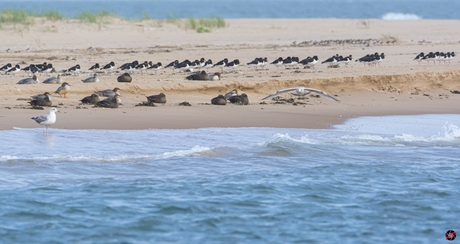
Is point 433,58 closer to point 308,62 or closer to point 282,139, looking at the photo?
point 308,62

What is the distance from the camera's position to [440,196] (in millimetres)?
8453

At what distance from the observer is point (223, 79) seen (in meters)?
18.2

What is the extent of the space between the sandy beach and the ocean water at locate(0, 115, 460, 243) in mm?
1477

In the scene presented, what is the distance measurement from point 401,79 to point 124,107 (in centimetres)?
954

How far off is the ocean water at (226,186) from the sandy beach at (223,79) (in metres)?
1.48

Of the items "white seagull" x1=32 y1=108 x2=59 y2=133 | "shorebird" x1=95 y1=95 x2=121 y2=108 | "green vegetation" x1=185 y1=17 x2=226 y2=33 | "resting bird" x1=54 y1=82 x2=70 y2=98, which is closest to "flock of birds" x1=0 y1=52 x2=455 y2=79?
"resting bird" x1=54 y1=82 x2=70 y2=98

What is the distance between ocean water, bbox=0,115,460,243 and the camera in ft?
22.4

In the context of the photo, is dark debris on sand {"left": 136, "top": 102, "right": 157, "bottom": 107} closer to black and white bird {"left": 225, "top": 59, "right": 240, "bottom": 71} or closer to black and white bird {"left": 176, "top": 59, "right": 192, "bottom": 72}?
black and white bird {"left": 176, "top": 59, "right": 192, "bottom": 72}

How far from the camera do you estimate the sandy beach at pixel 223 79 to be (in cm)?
1328

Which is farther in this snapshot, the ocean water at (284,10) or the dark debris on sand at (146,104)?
the ocean water at (284,10)

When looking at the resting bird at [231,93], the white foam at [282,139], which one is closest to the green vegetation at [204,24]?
the resting bird at [231,93]

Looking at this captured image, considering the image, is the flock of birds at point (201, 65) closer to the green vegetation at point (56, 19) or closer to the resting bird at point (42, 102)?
the resting bird at point (42, 102)

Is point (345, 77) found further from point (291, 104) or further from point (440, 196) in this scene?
point (440, 196)

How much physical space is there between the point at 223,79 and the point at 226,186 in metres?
10.1
